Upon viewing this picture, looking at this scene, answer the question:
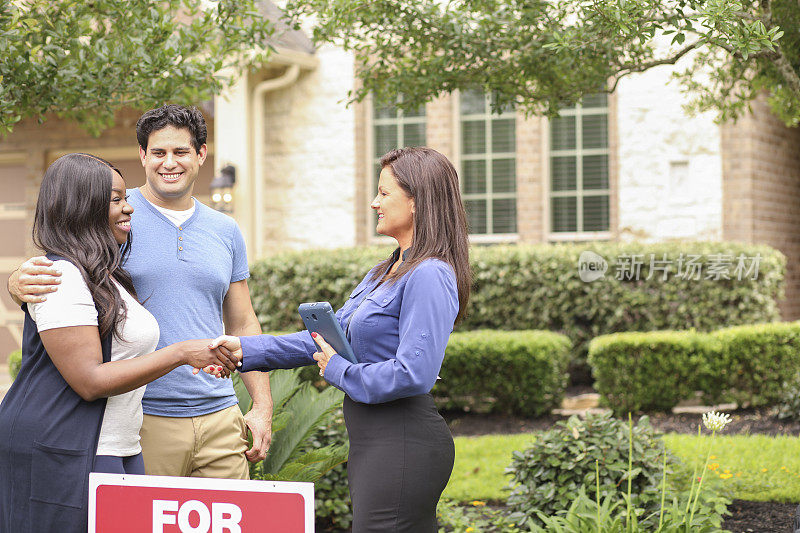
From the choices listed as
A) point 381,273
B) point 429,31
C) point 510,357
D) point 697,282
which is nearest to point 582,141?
point 697,282

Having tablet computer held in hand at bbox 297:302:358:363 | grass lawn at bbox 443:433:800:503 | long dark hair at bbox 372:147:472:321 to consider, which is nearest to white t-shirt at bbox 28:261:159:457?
tablet computer held in hand at bbox 297:302:358:363

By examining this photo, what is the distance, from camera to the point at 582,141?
1117 centimetres

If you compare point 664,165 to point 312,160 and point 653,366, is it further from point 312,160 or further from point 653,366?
point 312,160

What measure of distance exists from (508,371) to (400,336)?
5.94 m

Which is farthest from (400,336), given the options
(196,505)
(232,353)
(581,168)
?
(581,168)

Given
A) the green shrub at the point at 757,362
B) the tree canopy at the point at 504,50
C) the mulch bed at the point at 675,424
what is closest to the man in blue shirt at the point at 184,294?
→ the tree canopy at the point at 504,50

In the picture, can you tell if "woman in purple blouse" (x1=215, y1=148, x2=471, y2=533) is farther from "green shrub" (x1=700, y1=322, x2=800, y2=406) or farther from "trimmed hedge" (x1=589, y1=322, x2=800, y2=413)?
"green shrub" (x1=700, y1=322, x2=800, y2=406)

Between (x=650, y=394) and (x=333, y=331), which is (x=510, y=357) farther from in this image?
(x=333, y=331)

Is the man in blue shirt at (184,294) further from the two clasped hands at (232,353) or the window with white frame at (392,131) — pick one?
the window with white frame at (392,131)

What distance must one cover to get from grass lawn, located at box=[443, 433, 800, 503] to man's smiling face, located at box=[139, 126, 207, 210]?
273 centimetres

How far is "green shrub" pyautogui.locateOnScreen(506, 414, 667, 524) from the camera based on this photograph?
181 inches

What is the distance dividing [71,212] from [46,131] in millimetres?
11015

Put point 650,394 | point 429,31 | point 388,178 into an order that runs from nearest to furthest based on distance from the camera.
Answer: point 388,178 < point 429,31 < point 650,394

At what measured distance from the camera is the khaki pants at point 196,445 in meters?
3.16
